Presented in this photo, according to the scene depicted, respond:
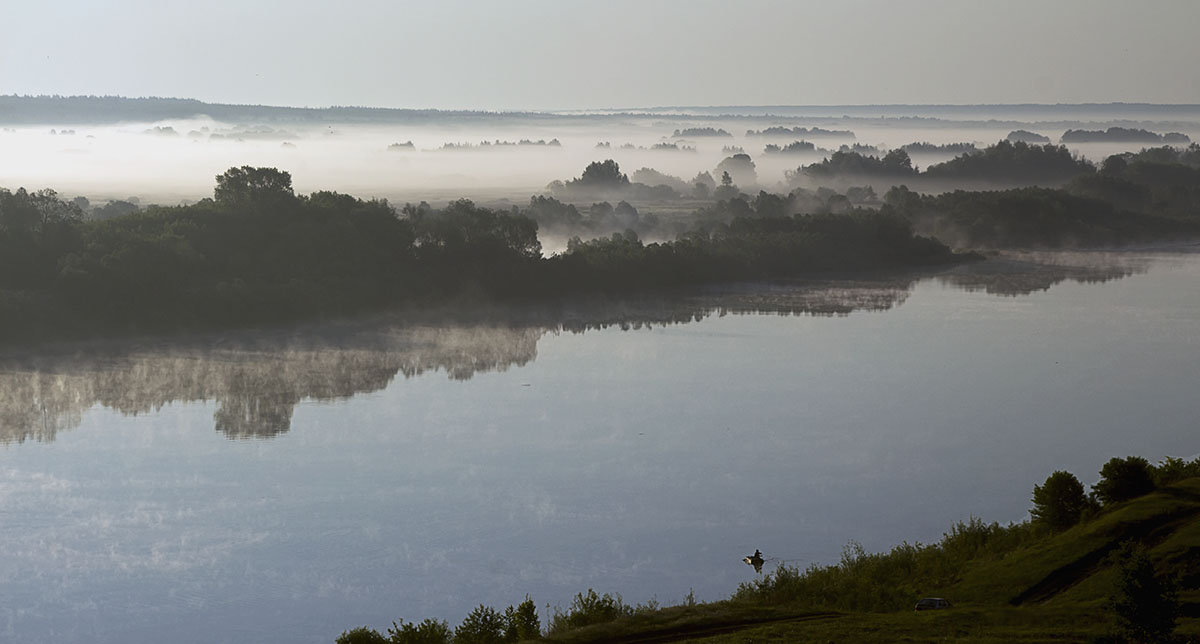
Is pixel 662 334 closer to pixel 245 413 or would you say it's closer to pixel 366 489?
pixel 245 413

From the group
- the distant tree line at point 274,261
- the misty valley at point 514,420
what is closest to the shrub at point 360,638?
the misty valley at point 514,420

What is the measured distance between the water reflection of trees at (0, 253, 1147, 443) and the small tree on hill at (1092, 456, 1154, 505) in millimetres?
38345

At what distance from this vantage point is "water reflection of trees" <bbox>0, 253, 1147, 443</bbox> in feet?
218

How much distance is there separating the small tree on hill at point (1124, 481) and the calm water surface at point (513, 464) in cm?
744

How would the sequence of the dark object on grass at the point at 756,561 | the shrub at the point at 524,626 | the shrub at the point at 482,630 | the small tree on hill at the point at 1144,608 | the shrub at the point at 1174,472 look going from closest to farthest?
the small tree on hill at the point at 1144,608 → the shrub at the point at 482,630 → the shrub at the point at 524,626 → the dark object on grass at the point at 756,561 → the shrub at the point at 1174,472

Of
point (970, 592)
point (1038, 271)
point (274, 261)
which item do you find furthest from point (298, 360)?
point (1038, 271)

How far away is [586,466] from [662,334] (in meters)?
38.5

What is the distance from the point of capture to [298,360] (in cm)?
7819

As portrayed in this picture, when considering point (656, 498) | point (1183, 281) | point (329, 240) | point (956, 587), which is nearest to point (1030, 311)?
point (1183, 281)

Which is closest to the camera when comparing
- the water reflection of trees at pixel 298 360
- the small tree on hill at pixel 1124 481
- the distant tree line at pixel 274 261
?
the small tree on hill at pixel 1124 481

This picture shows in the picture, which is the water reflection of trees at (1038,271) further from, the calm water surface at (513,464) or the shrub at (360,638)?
the shrub at (360,638)

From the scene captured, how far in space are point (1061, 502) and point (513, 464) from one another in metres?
24.4

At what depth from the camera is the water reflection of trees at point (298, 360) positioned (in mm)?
66438

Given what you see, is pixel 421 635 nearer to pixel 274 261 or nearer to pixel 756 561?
pixel 756 561
